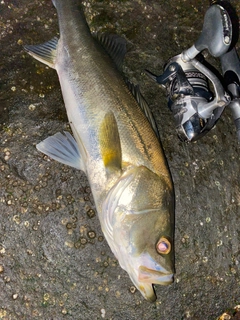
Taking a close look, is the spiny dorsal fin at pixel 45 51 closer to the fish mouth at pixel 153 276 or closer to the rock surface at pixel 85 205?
the rock surface at pixel 85 205

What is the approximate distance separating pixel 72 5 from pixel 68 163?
1.28m

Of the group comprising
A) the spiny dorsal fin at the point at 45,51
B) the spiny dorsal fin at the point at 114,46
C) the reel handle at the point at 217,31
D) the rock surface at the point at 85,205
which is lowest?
the rock surface at the point at 85,205

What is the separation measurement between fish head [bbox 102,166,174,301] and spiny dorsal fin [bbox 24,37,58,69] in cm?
113

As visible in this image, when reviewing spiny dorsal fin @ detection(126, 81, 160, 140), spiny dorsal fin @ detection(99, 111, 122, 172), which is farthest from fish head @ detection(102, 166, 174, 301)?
spiny dorsal fin @ detection(126, 81, 160, 140)

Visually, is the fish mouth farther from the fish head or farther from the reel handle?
the reel handle

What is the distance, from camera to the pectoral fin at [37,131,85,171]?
2686 millimetres

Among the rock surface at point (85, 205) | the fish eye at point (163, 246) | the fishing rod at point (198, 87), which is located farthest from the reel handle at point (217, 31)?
the fish eye at point (163, 246)

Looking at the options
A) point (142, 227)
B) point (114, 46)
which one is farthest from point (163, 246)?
point (114, 46)

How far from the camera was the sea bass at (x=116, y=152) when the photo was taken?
2.40m

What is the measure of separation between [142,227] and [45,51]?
158 centimetres

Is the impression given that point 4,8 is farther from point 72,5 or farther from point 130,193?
point 130,193

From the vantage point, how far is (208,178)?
3.13 m

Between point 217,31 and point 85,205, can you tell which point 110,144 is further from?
point 217,31

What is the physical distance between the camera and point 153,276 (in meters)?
2.38
